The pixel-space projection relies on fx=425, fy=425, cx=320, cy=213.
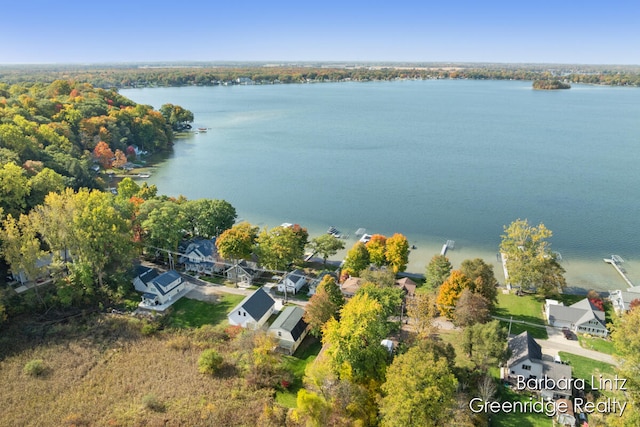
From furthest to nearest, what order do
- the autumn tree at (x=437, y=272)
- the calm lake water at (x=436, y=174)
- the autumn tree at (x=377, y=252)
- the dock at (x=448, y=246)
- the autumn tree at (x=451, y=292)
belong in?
the calm lake water at (x=436, y=174) < the dock at (x=448, y=246) < the autumn tree at (x=377, y=252) < the autumn tree at (x=437, y=272) < the autumn tree at (x=451, y=292)

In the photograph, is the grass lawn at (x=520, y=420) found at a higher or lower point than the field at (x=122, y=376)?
lower

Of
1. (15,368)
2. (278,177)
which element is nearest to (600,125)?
(278,177)

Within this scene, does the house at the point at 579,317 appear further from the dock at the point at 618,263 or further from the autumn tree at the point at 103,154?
the autumn tree at the point at 103,154

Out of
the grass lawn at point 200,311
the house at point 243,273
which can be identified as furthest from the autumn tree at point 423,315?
the house at point 243,273

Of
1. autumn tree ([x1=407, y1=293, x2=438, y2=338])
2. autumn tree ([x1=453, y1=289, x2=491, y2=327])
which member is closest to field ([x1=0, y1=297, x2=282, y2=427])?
autumn tree ([x1=407, y1=293, x2=438, y2=338])

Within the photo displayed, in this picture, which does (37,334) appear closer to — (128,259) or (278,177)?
(128,259)

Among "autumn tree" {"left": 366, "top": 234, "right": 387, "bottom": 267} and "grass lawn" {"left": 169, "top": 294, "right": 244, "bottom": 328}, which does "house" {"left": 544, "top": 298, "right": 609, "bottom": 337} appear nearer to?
"autumn tree" {"left": 366, "top": 234, "right": 387, "bottom": 267}

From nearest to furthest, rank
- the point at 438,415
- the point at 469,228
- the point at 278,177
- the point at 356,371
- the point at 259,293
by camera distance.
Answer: the point at 438,415 → the point at 356,371 → the point at 259,293 → the point at 469,228 → the point at 278,177
